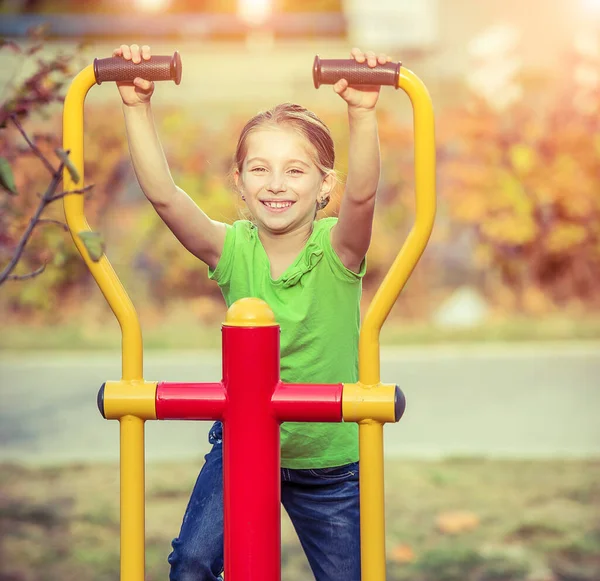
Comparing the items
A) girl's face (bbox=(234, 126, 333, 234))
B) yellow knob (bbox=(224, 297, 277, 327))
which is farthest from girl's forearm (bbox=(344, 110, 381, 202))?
yellow knob (bbox=(224, 297, 277, 327))

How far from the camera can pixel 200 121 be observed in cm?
756

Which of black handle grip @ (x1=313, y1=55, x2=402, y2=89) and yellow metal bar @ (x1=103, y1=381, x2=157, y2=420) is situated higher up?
black handle grip @ (x1=313, y1=55, x2=402, y2=89)

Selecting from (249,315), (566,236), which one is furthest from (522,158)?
(249,315)

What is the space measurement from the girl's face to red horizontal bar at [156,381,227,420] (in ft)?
1.34

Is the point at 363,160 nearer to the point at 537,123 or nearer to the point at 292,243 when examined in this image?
the point at 292,243

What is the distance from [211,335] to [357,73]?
16.4ft

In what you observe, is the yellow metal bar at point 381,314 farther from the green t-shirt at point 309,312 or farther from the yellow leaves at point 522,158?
the yellow leaves at point 522,158

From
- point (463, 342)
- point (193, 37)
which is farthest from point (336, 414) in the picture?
point (193, 37)

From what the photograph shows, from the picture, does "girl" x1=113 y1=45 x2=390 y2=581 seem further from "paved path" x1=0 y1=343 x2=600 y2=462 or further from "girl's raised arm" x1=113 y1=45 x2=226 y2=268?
"paved path" x1=0 y1=343 x2=600 y2=462

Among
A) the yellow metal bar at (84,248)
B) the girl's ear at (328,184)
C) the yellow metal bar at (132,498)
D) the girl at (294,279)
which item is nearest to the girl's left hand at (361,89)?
the girl at (294,279)

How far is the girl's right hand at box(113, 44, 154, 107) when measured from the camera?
72.5 inches

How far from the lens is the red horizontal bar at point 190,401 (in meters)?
1.78

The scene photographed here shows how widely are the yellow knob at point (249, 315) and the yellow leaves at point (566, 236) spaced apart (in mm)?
5865

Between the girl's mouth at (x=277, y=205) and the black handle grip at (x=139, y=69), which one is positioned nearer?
the black handle grip at (x=139, y=69)
